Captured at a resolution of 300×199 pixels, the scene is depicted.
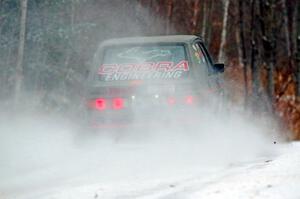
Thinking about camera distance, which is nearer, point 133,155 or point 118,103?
point 133,155

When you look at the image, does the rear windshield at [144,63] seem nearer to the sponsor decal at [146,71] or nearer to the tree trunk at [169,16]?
the sponsor decal at [146,71]

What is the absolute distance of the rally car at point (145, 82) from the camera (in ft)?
30.7

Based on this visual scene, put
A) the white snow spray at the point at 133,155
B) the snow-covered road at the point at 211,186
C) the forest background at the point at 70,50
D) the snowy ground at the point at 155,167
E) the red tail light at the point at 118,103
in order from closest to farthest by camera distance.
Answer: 1. the snow-covered road at the point at 211,186
2. the snowy ground at the point at 155,167
3. the white snow spray at the point at 133,155
4. the red tail light at the point at 118,103
5. the forest background at the point at 70,50

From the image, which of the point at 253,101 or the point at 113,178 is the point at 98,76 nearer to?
the point at 113,178

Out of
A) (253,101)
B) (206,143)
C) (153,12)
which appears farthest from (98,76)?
(153,12)

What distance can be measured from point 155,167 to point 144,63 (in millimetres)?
2208

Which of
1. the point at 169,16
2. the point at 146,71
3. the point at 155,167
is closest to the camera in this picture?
the point at 155,167

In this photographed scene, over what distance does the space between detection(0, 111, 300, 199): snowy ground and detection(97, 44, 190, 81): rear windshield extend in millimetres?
879

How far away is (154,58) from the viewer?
387 inches

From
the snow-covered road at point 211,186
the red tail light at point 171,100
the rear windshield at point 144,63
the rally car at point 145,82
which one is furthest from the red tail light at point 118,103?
the snow-covered road at point 211,186

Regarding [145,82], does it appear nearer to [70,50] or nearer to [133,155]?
[133,155]

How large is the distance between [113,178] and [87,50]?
51.3 ft

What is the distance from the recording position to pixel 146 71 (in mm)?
9609

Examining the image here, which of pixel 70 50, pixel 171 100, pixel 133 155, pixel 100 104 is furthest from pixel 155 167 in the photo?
pixel 70 50
